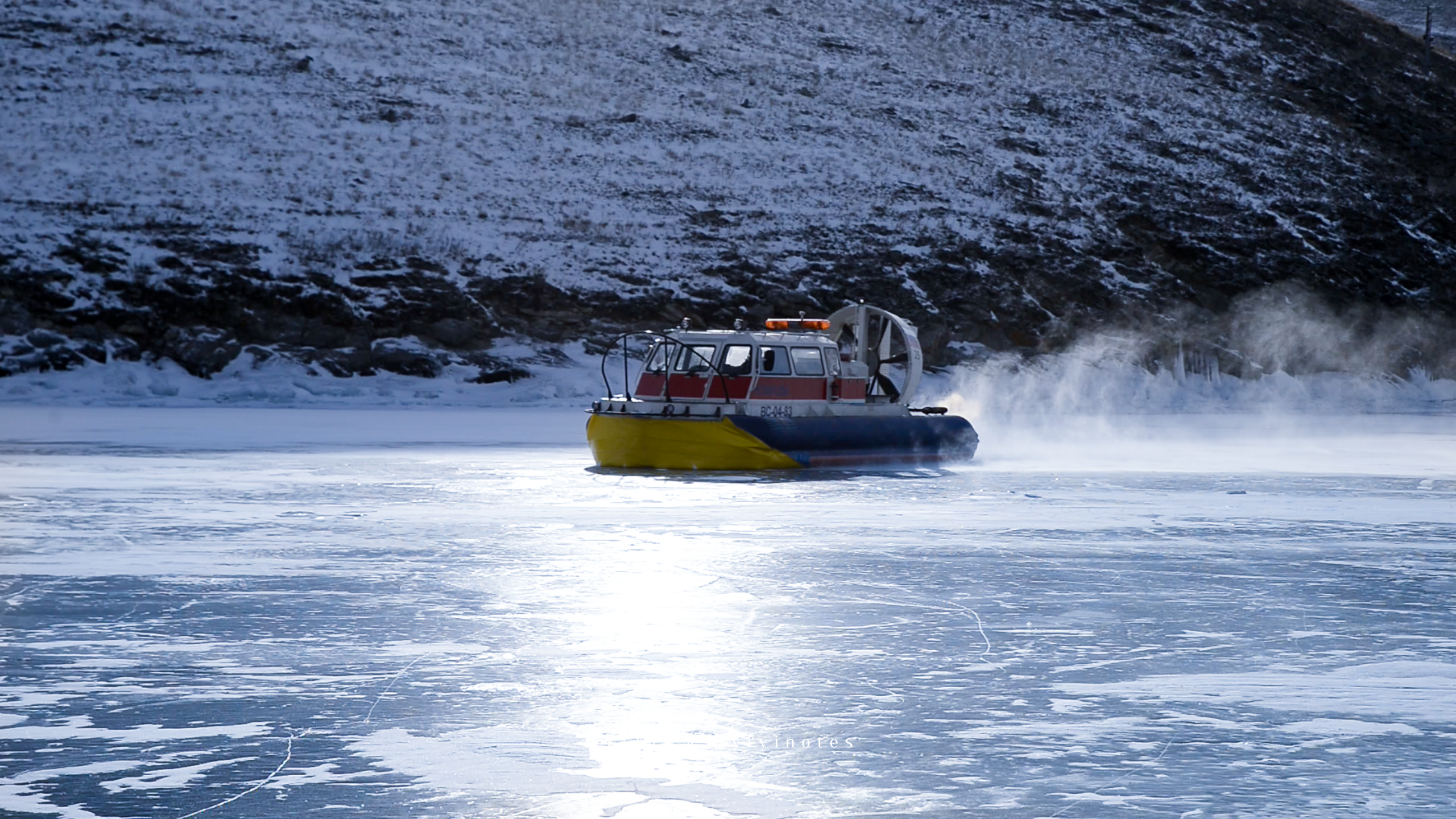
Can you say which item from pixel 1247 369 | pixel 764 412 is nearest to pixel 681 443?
pixel 764 412

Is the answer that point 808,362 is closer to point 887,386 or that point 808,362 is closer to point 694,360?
point 694,360

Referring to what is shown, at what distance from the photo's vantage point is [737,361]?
19.2m

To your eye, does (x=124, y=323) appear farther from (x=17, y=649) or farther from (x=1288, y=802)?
(x=1288, y=802)

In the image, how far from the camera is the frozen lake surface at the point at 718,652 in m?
5.27

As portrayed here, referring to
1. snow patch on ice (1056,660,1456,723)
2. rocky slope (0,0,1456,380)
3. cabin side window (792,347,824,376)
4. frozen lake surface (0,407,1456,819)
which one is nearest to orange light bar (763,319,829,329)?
cabin side window (792,347,824,376)

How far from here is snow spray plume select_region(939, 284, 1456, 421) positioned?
39.7 meters

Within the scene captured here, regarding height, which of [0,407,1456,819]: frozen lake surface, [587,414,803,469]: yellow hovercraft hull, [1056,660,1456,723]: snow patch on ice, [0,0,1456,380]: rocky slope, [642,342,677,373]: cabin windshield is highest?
[0,0,1456,380]: rocky slope

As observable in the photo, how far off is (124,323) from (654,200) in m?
16.2

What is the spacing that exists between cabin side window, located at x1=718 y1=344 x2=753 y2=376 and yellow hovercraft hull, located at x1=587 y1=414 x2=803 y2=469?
875 mm

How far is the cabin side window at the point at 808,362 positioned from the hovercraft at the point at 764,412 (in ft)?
0.04

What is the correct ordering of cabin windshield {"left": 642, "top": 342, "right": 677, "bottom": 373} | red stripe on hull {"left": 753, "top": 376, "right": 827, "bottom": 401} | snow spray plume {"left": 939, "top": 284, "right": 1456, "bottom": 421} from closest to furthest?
1. red stripe on hull {"left": 753, "top": 376, "right": 827, "bottom": 401}
2. cabin windshield {"left": 642, "top": 342, "right": 677, "bottom": 373}
3. snow spray plume {"left": 939, "top": 284, "right": 1456, "bottom": 421}

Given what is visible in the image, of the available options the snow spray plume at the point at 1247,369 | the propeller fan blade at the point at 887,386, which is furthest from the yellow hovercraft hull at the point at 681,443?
the snow spray plume at the point at 1247,369

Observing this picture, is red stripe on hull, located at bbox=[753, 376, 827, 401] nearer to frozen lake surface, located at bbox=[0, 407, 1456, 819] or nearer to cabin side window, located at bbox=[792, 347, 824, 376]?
cabin side window, located at bbox=[792, 347, 824, 376]

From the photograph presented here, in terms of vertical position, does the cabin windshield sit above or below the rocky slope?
below
